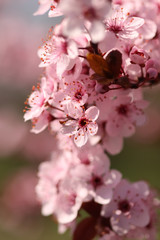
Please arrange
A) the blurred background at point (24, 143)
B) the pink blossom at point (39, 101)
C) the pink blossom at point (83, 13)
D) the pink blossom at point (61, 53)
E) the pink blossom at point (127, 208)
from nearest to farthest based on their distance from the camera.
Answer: the pink blossom at point (83, 13), the pink blossom at point (61, 53), the pink blossom at point (39, 101), the pink blossom at point (127, 208), the blurred background at point (24, 143)

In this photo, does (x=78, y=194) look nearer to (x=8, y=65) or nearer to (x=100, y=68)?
(x=100, y=68)

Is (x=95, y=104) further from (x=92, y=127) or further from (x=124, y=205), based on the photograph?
(x=124, y=205)

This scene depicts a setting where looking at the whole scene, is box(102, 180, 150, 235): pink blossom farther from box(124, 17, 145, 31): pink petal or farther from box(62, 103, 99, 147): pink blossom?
box(124, 17, 145, 31): pink petal

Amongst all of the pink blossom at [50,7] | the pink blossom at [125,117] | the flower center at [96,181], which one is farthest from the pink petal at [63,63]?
the flower center at [96,181]

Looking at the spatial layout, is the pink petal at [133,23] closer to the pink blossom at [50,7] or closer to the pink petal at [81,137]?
the pink blossom at [50,7]

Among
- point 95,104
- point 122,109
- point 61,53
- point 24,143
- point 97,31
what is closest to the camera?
point 97,31

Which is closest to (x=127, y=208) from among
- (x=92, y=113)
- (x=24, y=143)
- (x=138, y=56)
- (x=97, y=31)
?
(x=92, y=113)
